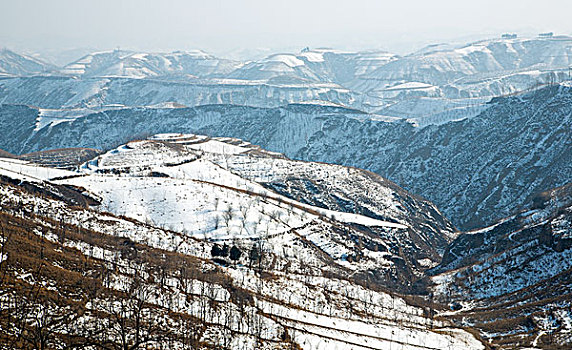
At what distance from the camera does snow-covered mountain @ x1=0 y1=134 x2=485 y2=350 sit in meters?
73.2

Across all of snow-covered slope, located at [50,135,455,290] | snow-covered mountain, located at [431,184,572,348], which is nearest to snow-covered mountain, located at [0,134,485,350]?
snow-covered slope, located at [50,135,455,290]

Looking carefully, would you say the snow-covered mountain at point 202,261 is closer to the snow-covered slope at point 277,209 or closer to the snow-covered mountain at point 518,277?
the snow-covered slope at point 277,209

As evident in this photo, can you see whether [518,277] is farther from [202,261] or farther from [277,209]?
[277,209]

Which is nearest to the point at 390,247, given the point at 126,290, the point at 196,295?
the point at 196,295

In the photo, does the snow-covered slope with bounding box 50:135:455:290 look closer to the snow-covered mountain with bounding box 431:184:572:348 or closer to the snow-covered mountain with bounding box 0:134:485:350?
the snow-covered mountain with bounding box 0:134:485:350

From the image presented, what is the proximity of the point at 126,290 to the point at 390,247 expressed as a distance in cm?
9046

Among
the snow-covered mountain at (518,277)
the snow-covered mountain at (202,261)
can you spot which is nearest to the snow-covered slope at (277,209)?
the snow-covered mountain at (202,261)

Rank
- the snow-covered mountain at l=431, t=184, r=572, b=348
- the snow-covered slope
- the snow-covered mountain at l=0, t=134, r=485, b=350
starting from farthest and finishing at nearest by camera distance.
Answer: the snow-covered slope < the snow-covered mountain at l=431, t=184, r=572, b=348 < the snow-covered mountain at l=0, t=134, r=485, b=350

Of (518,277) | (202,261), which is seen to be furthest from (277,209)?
(518,277)

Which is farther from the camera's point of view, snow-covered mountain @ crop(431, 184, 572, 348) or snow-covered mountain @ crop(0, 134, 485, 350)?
snow-covered mountain @ crop(431, 184, 572, 348)

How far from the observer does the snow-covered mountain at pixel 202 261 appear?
73188 millimetres

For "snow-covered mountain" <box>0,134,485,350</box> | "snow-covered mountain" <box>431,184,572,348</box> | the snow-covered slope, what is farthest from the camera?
the snow-covered slope

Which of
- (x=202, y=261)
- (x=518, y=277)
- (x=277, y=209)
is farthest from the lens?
(x=277, y=209)

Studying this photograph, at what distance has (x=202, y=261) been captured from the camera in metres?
106
